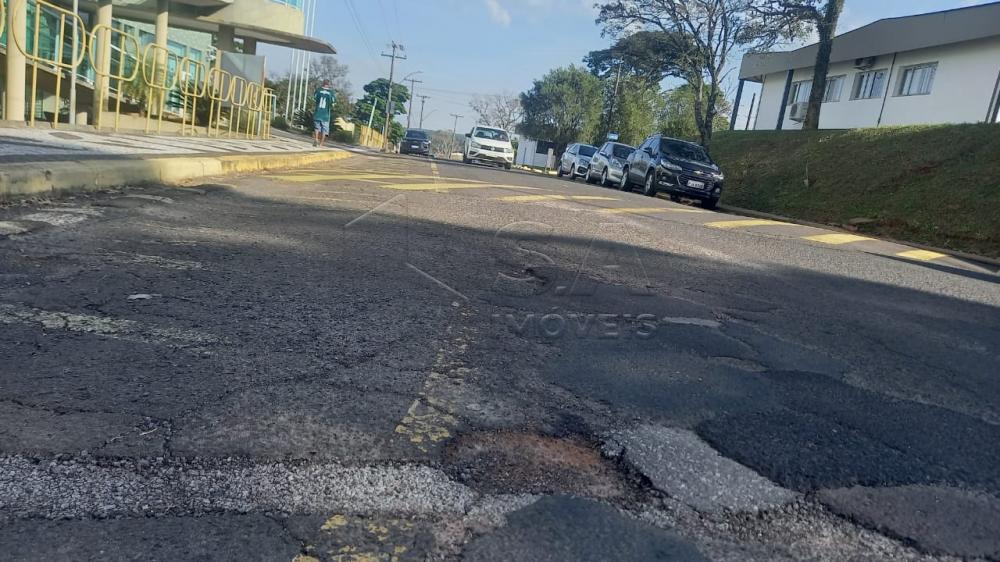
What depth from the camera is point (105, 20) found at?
18.0 meters

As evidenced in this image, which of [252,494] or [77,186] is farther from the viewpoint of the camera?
[77,186]

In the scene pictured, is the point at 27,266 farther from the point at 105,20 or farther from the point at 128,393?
the point at 105,20

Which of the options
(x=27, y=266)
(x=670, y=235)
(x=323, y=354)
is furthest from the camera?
(x=670, y=235)

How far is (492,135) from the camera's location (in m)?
30.3

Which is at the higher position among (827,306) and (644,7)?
(644,7)

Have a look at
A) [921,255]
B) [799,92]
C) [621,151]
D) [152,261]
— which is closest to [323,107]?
[621,151]

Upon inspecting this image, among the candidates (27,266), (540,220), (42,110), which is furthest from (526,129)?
(27,266)

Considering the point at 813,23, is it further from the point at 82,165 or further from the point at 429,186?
the point at 82,165

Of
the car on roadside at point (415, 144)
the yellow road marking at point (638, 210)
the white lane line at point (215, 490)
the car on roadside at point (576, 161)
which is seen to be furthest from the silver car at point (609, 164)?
the car on roadside at point (415, 144)

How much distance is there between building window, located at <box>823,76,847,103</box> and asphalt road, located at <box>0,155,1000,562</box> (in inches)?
1190

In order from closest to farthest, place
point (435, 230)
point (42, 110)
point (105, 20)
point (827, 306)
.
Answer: point (827, 306) → point (435, 230) → point (105, 20) → point (42, 110)

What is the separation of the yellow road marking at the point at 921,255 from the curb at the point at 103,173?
9429 millimetres

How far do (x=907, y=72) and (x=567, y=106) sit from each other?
39.0m

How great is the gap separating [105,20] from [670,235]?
16.9 metres
